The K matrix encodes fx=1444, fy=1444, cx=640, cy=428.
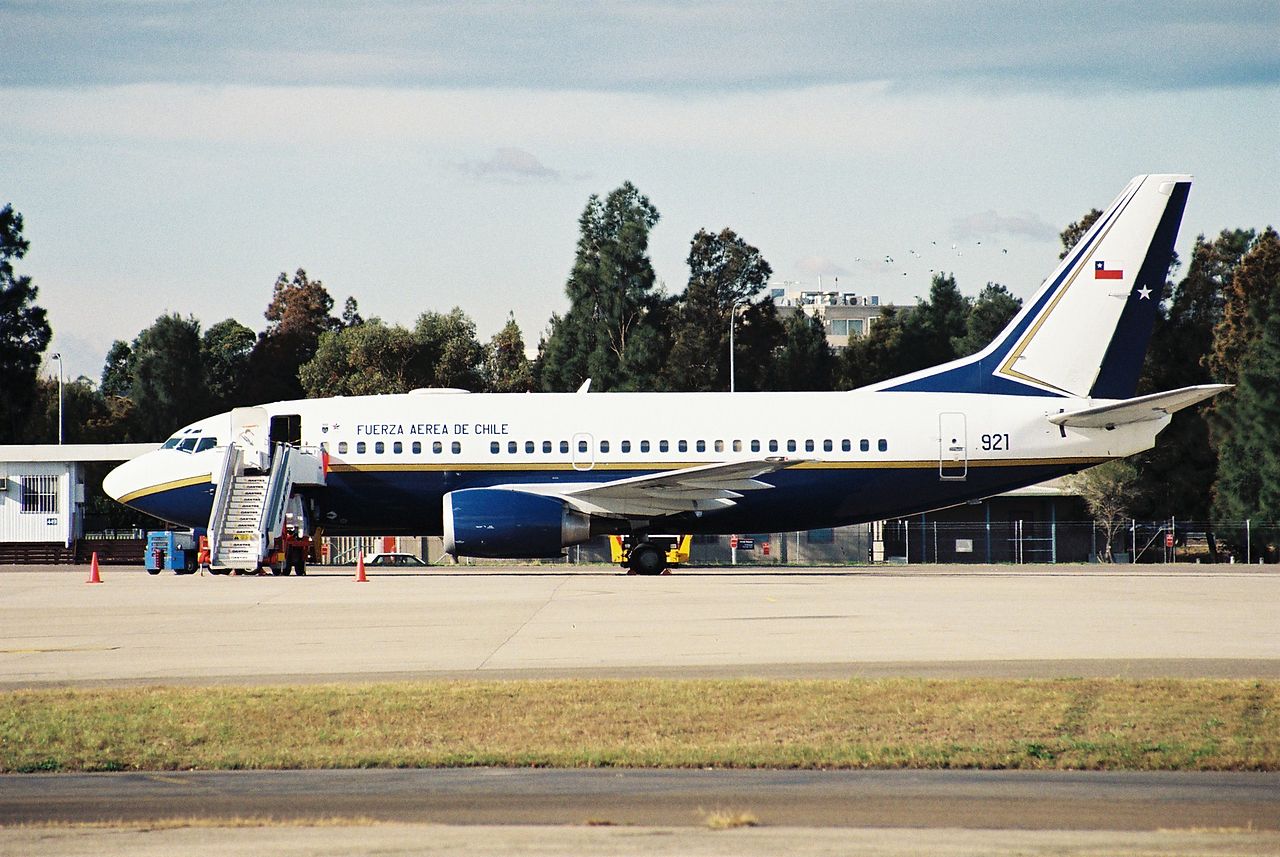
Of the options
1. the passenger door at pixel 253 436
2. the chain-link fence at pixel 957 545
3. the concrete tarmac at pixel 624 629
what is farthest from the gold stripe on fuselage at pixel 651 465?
the chain-link fence at pixel 957 545

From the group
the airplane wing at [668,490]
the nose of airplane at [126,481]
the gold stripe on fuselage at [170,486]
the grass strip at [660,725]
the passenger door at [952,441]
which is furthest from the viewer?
the nose of airplane at [126,481]

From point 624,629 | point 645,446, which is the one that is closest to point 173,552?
point 645,446

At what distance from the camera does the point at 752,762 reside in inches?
451

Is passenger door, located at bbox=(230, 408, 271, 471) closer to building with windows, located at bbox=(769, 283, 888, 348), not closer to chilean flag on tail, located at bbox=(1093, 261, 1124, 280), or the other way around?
chilean flag on tail, located at bbox=(1093, 261, 1124, 280)

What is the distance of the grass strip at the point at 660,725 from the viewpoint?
11.6 metres

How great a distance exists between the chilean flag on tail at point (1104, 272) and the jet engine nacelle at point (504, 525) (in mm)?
14672

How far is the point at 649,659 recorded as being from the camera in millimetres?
17188

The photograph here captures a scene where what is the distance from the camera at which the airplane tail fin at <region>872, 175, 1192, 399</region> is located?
36.1 m

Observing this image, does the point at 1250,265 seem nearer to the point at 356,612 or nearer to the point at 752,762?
the point at 356,612

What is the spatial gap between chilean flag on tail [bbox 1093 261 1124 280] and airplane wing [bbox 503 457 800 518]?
9080 mm

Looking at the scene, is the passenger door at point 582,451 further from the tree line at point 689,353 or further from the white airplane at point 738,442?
the tree line at point 689,353

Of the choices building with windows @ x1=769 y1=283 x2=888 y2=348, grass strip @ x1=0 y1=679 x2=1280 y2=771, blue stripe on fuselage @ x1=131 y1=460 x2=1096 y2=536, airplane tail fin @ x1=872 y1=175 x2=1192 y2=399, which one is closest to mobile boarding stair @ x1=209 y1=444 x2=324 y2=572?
blue stripe on fuselage @ x1=131 y1=460 x2=1096 y2=536

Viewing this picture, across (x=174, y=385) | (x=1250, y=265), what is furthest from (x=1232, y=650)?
(x=174, y=385)

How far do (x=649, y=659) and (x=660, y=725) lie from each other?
14.1 ft
